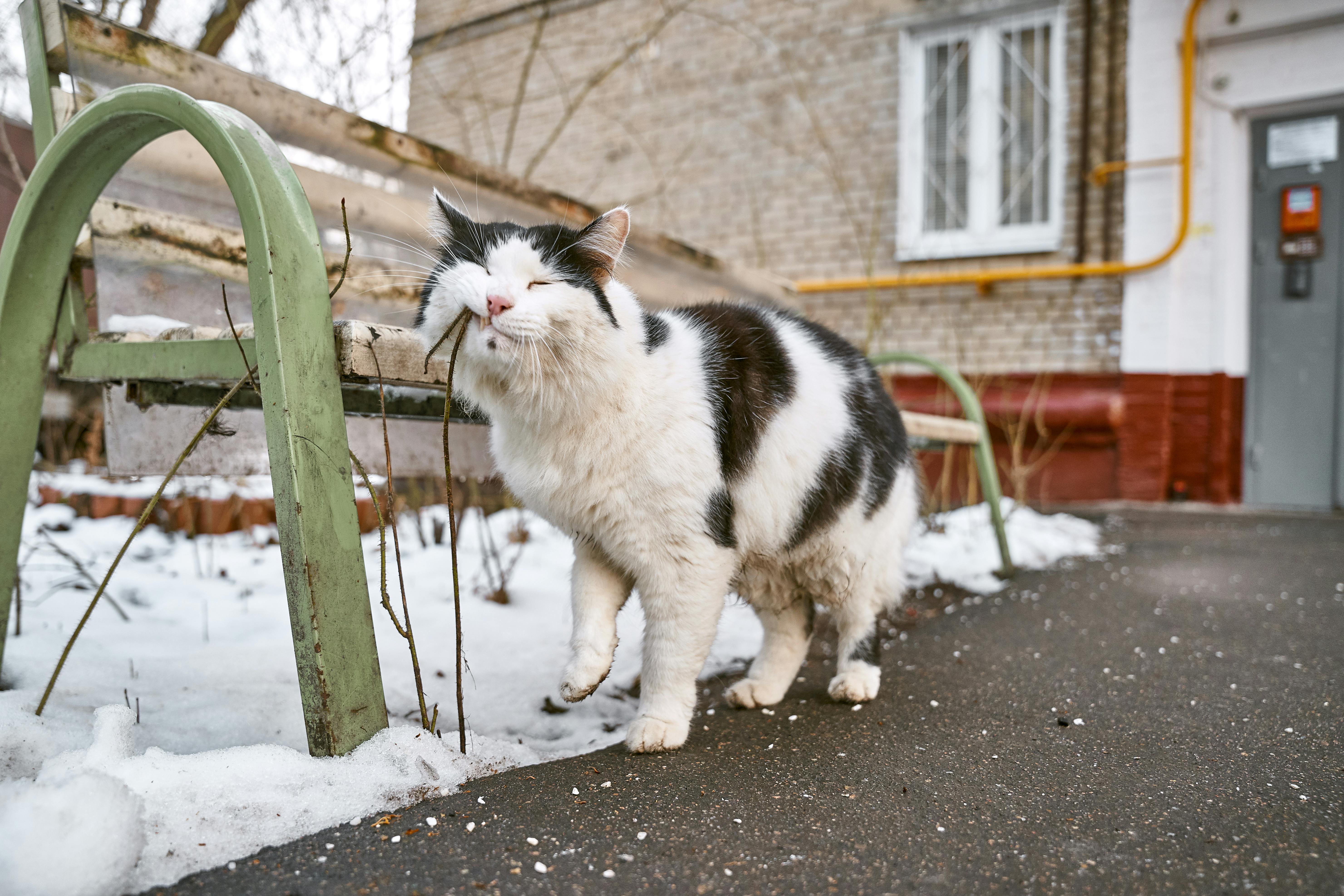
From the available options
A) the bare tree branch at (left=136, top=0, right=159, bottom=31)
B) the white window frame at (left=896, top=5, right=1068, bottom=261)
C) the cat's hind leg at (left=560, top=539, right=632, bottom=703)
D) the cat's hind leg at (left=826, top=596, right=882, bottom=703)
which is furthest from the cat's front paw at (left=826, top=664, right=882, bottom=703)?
the white window frame at (left=896, top=5, right=1068, bottom=261)

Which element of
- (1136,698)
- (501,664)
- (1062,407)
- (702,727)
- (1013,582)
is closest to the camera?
(702,727)

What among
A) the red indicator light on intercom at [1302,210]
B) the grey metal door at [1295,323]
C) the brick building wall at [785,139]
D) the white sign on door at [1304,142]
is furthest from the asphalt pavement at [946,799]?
the white sign on door at [1304,142]

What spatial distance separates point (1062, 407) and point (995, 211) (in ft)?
5.05

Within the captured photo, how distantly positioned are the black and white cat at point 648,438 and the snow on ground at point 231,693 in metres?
0.31

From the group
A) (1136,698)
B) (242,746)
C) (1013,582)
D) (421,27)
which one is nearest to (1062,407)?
(1013,582)

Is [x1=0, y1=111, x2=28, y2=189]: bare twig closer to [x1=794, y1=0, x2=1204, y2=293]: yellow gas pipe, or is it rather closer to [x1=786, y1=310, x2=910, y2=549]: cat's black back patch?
[x1=786, y1=310, x2=910, y2=549]: cat's black back patch

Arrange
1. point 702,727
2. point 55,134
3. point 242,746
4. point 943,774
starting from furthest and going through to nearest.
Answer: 1. point 702,727
2. point 55,134
3. point 943,774
4. point 242,746

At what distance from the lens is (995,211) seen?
604 cm

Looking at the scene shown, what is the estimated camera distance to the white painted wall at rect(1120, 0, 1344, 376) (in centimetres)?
545

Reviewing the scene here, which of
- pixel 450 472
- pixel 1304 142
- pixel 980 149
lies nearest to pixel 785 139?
pixel 980 149

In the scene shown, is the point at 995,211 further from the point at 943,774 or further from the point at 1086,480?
the point at 943,774

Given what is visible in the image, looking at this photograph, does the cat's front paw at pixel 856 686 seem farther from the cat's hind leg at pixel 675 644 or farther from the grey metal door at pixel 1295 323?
the grey metal door at pixel 1295 323

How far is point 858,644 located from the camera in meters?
2.02

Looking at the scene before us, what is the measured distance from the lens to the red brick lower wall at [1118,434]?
555 cm
